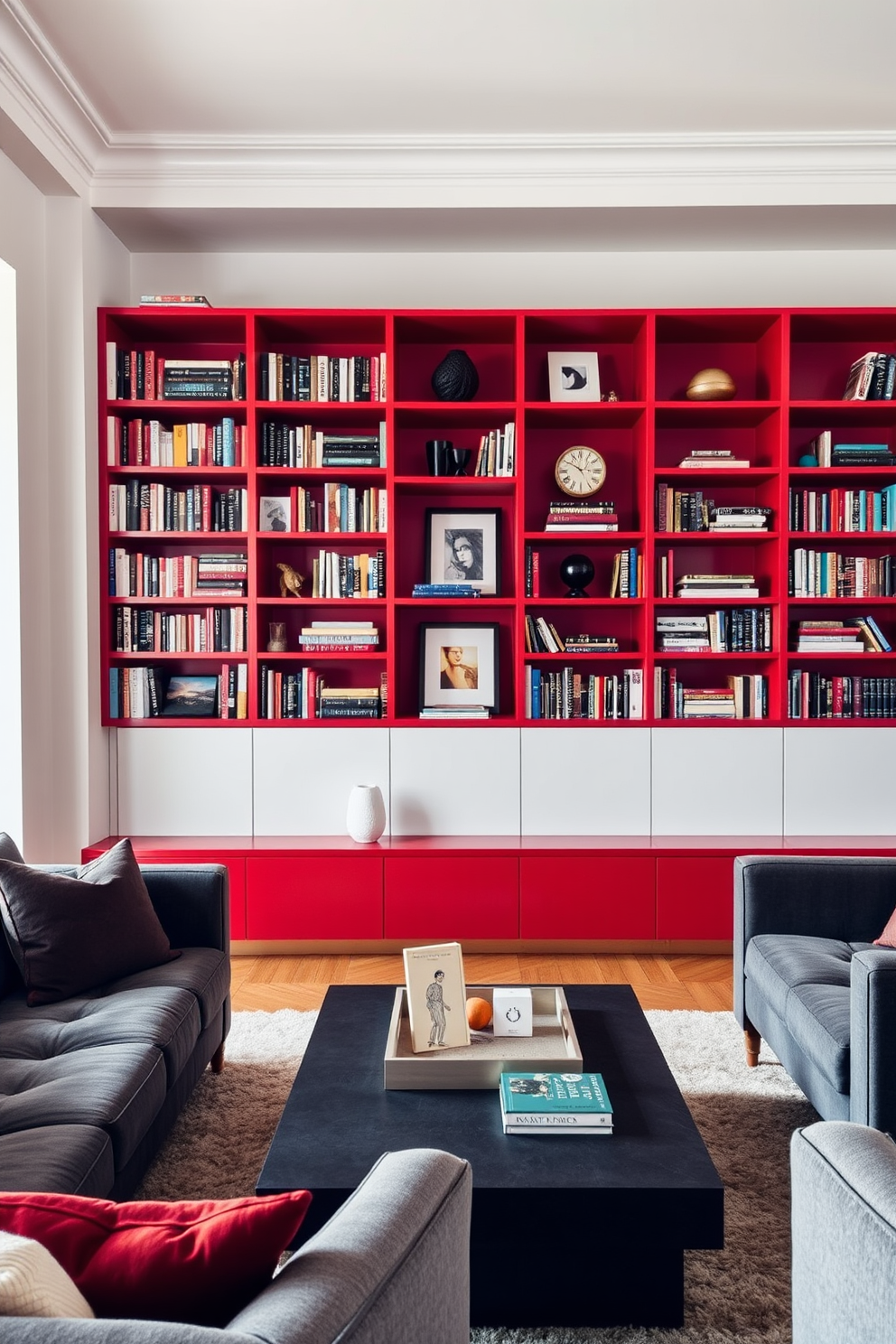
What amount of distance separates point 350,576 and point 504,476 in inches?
31.4

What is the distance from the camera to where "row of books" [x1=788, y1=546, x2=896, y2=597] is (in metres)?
4.16

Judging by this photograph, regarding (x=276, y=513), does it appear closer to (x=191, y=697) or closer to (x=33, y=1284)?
(x=191, y=697)

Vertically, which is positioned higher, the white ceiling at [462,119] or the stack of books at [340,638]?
the white ceiling at [462,119]

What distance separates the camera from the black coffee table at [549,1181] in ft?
5.22

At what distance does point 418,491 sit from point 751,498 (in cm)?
154

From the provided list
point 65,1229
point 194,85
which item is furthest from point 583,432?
point 65,1229

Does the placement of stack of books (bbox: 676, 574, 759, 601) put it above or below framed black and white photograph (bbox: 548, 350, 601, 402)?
below

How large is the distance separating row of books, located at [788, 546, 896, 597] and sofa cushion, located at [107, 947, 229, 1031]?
2.86 m

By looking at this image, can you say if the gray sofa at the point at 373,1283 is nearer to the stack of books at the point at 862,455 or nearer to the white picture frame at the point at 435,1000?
the white picture frame at the point at 435,1000

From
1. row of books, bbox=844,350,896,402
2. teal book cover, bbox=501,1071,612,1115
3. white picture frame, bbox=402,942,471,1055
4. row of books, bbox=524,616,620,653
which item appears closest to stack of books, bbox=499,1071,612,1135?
teal book cover, bbox=501,1071,612,1115

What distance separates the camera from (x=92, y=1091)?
6.02 ft

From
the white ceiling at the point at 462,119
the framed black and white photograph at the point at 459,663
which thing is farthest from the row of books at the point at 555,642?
the white ceiling at the point at 462,119

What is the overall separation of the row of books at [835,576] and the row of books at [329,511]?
182cm

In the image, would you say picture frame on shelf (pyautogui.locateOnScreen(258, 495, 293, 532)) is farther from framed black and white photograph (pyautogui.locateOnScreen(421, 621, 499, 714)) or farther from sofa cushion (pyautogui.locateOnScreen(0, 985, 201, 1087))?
sofa cushion (pyautogui.locateOnScreen(0, 985, 201, 1087))
